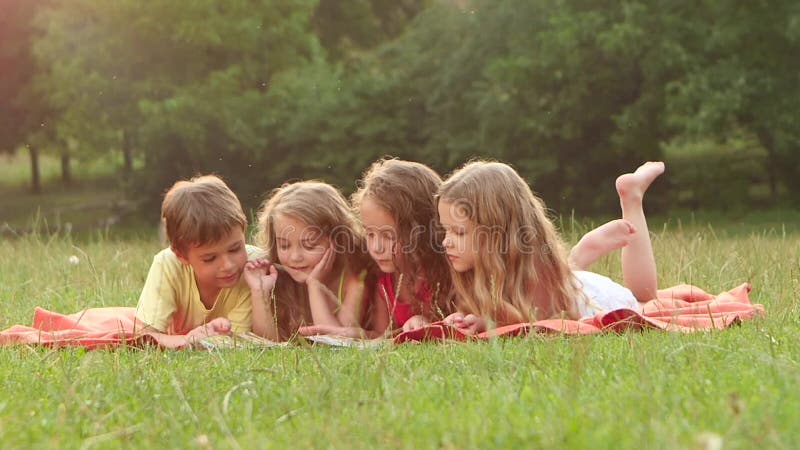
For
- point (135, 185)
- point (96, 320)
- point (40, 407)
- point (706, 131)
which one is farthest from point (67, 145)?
point (40, 407)

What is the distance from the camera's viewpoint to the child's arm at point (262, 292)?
557 centimetres

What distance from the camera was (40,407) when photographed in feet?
12.1

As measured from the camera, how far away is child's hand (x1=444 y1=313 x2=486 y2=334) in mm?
5191

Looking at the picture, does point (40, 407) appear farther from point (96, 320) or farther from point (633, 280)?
point (633, 280)

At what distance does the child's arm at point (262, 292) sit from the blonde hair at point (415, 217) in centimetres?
57

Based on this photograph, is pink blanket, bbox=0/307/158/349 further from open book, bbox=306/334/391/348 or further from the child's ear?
open book, bbox=306/334/391/348

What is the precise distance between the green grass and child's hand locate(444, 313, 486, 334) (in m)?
0.37

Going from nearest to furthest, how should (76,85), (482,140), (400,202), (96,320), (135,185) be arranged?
(400,202)
(96,320)
(482,140)
(76,85)
(135,185)

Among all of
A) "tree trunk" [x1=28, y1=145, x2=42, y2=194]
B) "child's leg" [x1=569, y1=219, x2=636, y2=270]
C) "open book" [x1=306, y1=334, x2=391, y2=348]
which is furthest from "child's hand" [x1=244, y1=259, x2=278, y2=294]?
"tree trunk" [x1=28, y1=145, x2=42, y2=194]

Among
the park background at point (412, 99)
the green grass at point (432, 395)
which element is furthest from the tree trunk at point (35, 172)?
the green grass at point (432, 395)

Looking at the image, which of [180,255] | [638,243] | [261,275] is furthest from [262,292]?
[638,243]

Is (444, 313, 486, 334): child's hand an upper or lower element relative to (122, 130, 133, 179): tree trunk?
upper

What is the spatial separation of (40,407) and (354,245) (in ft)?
7.87

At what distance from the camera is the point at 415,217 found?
5.77 metres
